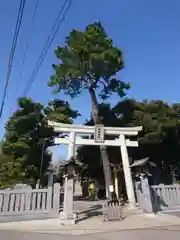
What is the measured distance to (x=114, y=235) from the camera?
6.12 metres

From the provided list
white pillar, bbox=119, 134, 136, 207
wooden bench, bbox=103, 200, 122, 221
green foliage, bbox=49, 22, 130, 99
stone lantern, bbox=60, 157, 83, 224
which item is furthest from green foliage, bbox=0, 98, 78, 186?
wooden bench, bbox=103, 200, 122, 221

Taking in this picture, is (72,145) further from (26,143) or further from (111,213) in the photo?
(111,213)

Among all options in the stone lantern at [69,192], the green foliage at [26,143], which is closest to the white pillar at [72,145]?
the stone lantern at [69,192]

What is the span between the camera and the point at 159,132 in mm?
15977

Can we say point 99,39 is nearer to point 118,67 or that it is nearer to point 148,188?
point 118,67

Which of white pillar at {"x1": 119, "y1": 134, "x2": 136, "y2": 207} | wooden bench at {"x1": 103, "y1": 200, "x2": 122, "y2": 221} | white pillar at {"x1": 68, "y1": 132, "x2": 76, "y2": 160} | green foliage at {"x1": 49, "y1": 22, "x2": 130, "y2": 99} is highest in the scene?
green foliage at {"x1": 49, "y1": 22, "x2": 130, "y2": 99}

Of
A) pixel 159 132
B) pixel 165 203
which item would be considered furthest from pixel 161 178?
pixel 165 203

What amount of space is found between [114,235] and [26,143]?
1144 cm

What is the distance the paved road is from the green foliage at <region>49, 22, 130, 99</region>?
35.8ft

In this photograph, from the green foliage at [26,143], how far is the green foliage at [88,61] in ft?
8.99

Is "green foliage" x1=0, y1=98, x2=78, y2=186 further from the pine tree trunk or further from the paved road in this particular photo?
the paved road

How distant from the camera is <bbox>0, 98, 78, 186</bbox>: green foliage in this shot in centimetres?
1552

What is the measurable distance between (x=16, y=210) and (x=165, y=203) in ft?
23.9

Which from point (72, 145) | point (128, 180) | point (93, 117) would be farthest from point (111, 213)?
point (93, 117)
